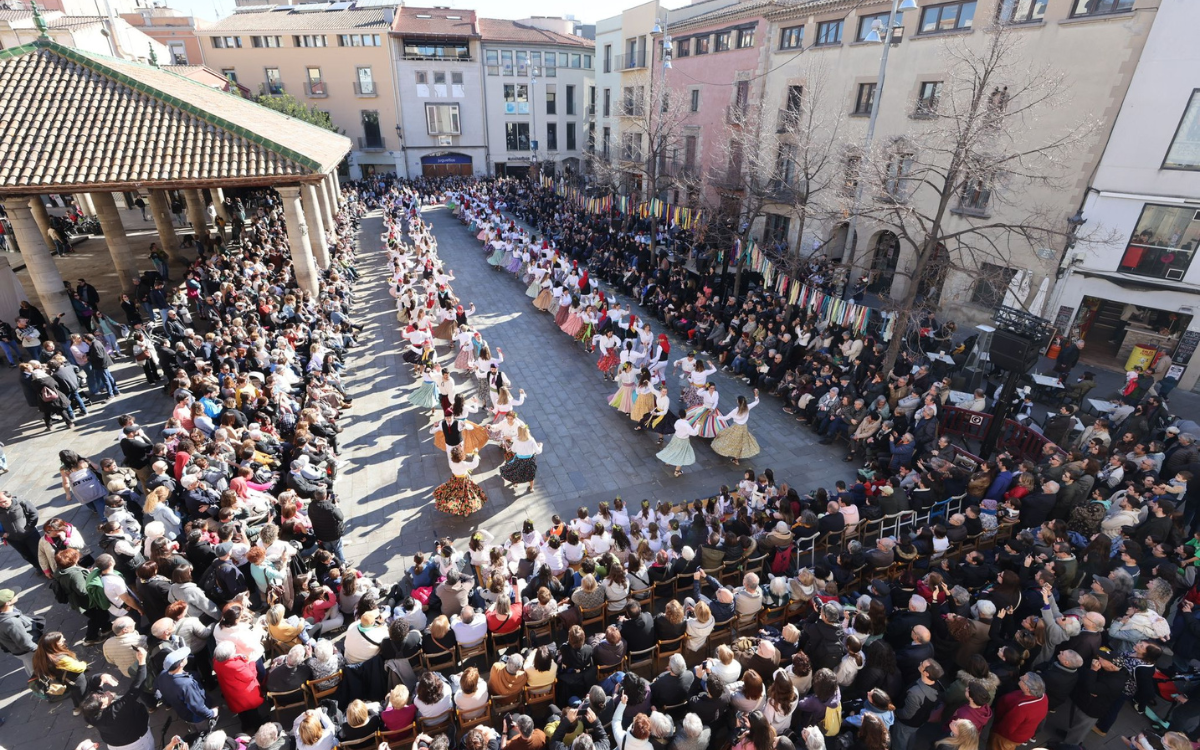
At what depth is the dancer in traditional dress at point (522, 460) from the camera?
9961mm

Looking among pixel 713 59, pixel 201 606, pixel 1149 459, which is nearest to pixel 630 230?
pixel 713 59

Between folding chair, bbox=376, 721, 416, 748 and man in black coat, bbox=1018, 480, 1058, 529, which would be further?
man in black coat, bbox=1018, 480, 1058, 529

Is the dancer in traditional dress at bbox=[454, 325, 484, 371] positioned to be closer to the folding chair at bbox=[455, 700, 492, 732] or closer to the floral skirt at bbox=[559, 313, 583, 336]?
the floral skirt at bbox=[559, 313, 583, 336]

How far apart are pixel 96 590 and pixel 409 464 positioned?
5036 millimetres

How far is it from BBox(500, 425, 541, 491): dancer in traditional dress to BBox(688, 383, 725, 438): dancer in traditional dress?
130 inches

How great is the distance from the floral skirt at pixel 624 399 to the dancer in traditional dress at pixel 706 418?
4.80ft

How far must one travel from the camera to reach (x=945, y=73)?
59.7ft

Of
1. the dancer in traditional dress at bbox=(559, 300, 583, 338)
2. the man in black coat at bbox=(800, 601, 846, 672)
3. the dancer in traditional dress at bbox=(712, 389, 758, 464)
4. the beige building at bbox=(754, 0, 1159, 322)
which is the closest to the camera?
the man in black coat at bbox=(800, 601, 846, 672)

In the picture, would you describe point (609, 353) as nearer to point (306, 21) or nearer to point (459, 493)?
point (459, 493)

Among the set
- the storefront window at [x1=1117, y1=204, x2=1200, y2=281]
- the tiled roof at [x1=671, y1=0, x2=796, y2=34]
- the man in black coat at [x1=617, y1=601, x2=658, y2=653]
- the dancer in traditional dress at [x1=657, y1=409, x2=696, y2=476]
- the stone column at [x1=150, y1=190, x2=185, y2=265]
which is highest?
the tiled roof at [x1=671, y1=0, x2=796, y2=34]

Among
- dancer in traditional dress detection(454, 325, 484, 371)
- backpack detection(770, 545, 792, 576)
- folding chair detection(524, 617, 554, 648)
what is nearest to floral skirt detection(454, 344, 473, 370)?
dancer in traditional dress detection(454, 325, 484, 371)

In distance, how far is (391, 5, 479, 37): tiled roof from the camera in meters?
45.2

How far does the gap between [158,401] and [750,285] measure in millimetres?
16799

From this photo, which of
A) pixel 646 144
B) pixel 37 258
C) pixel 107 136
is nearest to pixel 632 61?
pixel 646 144
